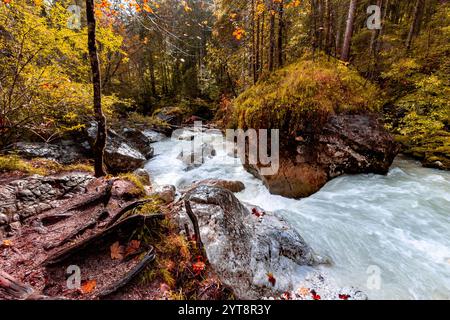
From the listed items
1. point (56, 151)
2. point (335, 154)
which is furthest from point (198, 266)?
point (56, 151)

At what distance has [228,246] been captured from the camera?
352cm

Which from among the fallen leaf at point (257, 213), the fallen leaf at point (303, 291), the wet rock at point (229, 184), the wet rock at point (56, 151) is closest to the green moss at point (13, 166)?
the wet rock at point (56, 151)

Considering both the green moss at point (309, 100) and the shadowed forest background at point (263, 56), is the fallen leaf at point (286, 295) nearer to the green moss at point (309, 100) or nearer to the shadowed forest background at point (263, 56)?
the shadowed forest background at point (263, 56)

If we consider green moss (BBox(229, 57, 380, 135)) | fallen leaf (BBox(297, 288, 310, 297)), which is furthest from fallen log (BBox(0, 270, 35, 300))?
green moss (BBox(229, 57, 380, 135))

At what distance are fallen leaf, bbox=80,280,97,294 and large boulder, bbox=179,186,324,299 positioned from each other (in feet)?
4.72

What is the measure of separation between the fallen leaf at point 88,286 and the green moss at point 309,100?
6.12 m

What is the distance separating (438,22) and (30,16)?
14392 millimetres

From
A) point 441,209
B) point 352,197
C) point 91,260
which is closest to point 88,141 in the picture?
point 91,260

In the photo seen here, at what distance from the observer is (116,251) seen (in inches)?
119

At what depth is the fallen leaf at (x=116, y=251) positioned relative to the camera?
2.97m

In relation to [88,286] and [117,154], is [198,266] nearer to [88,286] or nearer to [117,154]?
[88,286]

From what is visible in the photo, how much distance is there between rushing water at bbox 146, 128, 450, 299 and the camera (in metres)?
3.58

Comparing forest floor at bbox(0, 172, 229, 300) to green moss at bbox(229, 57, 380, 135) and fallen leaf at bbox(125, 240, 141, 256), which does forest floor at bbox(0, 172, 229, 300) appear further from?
green moss at bbox(229, 57, 380, 135)

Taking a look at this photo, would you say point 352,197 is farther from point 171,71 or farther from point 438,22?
point 171,71
